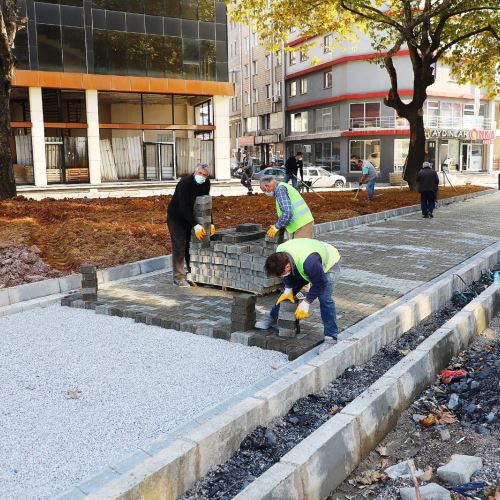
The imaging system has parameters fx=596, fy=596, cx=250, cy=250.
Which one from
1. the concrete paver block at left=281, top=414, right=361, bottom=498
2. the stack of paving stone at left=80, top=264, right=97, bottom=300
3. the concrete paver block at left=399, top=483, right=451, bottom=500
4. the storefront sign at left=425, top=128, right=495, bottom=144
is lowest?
the concrete paver block at left=399, top=483, right=451, bottom=500

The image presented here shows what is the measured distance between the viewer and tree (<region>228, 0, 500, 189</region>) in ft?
73.0

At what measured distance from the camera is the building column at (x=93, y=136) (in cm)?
2938

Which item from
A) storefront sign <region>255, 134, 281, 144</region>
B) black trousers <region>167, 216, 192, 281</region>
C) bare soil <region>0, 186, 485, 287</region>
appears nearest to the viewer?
black trousers <region>167, 216, 192, 281</region>

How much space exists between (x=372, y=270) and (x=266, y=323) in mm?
4044

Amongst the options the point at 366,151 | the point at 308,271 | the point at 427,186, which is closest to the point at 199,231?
the point at 308,271

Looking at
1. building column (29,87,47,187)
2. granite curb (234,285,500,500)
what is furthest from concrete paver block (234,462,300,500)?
building column (29,87,47,187)

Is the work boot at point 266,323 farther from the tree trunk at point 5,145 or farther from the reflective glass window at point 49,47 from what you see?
the reflective glass window at point 49,47

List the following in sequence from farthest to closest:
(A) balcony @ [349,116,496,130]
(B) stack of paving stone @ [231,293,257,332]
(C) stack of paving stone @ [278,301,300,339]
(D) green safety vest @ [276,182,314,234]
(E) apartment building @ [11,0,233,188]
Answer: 1. (A) balcony @ [349,116,496,130]
2. (E) apartment building @ [11,0,233,188]
3. (D) green safety vest @ [276,182,314,234]
4. (B) stack of paving stone @ [231,293,257,332]
5. (C) stack of paving stone @ [278,301,300,339]

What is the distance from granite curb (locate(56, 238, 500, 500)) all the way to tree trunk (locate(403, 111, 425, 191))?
19.1 metres

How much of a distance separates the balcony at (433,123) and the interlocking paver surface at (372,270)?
28916 mm

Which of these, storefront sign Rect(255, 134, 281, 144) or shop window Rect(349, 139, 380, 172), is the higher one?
storefront sign Rect(255, 134, 281, 144)

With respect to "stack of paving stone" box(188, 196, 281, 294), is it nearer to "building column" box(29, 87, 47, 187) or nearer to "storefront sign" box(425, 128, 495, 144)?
"building column" box(29, 87, 47, 187)

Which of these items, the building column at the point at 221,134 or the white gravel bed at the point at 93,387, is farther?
the building column at the point at 221,134

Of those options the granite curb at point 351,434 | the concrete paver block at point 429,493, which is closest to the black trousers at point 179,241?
the granite curb at point 351,434
